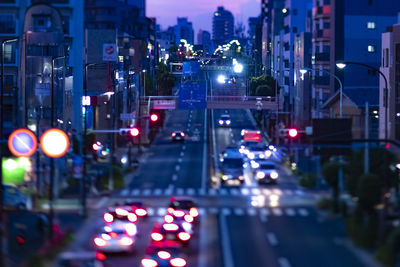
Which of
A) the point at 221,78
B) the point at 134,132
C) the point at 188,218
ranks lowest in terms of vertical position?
the point at 188,218

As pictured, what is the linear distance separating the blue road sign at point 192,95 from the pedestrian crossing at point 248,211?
20005 millimetres

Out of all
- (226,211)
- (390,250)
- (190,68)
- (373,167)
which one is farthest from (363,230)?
(190,68)

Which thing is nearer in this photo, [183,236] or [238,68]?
[183,236]

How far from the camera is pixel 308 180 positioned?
11.0 meters

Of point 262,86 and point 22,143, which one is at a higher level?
point 262,86

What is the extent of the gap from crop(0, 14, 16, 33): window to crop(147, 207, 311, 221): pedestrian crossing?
1695 centimetres

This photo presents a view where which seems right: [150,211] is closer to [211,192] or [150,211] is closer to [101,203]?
[101,203]

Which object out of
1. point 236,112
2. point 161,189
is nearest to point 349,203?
point 161,189

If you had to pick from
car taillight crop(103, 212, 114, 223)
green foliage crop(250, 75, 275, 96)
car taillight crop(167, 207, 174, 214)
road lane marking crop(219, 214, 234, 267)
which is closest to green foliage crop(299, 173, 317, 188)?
road lane marking crop(219, 214, 234, 267)

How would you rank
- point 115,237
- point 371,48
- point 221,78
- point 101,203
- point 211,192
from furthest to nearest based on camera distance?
point 371,48, point 221,78, point 211,192, point 115,237, point 101,203

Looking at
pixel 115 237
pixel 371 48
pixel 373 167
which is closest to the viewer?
pixel 115 237

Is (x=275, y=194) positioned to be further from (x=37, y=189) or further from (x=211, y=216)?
(x=37, y=189)

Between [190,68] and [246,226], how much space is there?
15.0 m

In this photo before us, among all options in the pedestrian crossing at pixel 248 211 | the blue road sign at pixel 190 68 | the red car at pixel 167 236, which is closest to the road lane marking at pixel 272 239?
the pedestrian crossing at pixel 248 211
